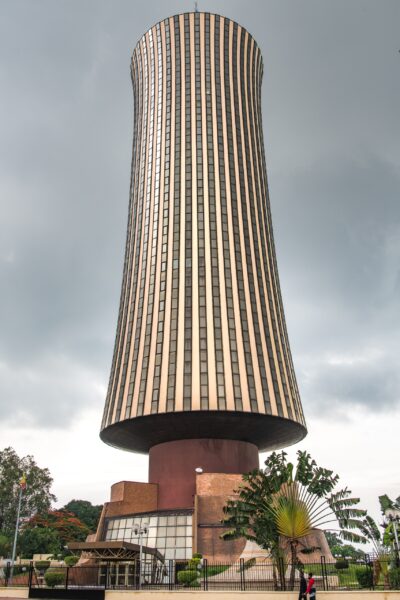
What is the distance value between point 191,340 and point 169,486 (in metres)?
11.9

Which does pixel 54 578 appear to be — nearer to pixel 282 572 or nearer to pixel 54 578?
pixel 54 578

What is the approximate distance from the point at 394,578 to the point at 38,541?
6358 centimetres

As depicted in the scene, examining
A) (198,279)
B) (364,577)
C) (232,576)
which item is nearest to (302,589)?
(364,577)

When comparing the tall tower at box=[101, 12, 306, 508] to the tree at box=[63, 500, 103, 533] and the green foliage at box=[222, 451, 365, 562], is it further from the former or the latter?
the tree at box=[63, 500, 103, 533]

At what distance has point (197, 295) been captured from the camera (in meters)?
50.4

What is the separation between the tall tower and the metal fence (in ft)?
32.4

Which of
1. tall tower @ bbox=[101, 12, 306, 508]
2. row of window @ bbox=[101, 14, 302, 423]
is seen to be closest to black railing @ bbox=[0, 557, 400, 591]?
tall tower @ bbox=[101, 12, 306, 508]

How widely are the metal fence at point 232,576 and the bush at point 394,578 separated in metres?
0.04

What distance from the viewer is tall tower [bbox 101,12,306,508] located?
47094 mm

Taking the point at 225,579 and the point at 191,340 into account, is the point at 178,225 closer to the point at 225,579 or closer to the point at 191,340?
the point at 191,340

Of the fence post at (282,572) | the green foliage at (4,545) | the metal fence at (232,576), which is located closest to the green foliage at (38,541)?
the green foliage at (4,545)

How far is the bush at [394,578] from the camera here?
1008 inches

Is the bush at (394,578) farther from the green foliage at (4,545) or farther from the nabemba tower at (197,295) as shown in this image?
the green foliage at (4,545)

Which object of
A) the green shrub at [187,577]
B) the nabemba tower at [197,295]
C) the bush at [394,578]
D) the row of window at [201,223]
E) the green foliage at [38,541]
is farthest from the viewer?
the green foliage at [38,541]
